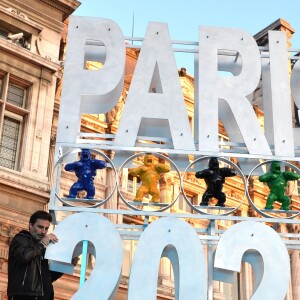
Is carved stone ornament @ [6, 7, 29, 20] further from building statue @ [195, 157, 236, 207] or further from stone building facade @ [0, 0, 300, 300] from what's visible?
building statue @ [195, 157, 236, 207]

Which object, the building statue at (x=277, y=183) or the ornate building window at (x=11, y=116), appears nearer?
the building statue at (x=277, y=183)

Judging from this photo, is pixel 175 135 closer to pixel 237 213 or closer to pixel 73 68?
pixel 73 68

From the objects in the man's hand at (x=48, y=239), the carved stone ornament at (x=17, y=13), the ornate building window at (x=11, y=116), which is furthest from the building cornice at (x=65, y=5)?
the man's hand at (x=48, y=239)

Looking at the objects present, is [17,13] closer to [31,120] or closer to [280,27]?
[31,120]

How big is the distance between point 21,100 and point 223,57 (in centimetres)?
997

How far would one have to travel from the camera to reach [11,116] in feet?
66.0

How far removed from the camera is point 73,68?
1127cm

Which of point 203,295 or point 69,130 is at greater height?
point 69,130

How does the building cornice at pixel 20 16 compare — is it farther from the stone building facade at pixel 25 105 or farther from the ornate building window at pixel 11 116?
the ornate building window at pixel 11 116

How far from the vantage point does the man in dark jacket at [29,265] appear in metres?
7.89

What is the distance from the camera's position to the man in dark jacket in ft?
25.9

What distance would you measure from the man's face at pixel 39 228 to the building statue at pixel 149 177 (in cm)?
277

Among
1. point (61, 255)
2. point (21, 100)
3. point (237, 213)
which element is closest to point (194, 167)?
point (61, 255)

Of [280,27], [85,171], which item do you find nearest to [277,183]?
[85,171]
